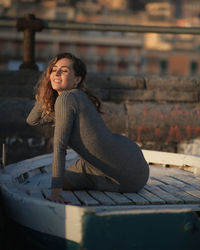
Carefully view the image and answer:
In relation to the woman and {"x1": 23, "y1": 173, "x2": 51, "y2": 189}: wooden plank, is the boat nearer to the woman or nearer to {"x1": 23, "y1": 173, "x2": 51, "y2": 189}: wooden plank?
the woman

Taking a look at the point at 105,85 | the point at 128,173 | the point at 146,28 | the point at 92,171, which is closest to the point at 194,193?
the point at 128,173

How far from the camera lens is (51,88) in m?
2.60

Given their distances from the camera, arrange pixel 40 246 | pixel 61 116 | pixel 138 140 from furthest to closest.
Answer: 1. pixel 138 140
2. pixel 61 116
3. pixel 40 246

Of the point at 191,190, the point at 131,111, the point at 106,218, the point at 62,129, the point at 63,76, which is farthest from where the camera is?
the point at 131,111

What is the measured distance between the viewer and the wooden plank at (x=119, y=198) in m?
2.20

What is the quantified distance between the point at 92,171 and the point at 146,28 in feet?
8.14

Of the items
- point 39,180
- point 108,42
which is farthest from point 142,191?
point 108,42

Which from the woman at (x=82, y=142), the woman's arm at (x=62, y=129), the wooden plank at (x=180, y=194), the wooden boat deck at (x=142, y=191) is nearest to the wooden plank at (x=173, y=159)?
the wooden boat deck at (x=142, y=191)

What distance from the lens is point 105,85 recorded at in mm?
4348

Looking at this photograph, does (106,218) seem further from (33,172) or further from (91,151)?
(33,172)

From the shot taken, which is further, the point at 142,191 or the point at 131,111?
the point at 131,111

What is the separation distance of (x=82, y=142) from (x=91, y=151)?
0.08 m

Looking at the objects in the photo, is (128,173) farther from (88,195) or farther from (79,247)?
(79,247)

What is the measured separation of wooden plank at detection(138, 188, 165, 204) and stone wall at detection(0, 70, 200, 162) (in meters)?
1.59
